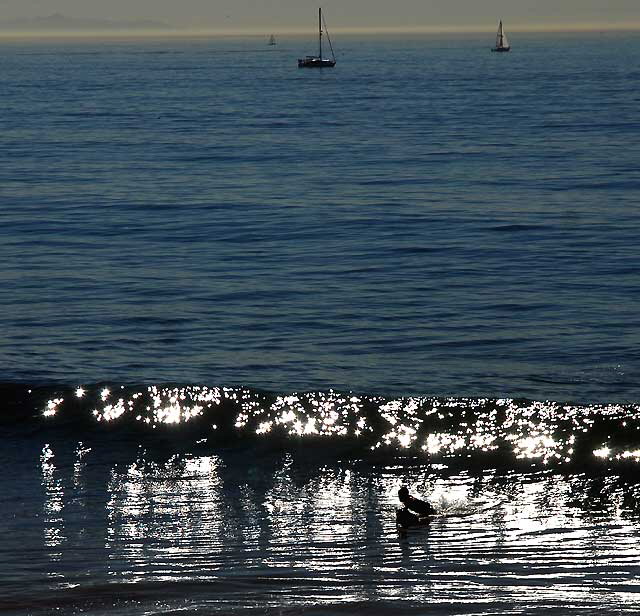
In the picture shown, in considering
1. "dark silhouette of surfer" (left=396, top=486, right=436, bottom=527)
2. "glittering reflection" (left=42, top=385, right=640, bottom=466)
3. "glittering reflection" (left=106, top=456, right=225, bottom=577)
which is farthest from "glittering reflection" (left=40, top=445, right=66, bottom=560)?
"dark silhouette of surfer" (left=396, top=486, right=436, bottom=527)

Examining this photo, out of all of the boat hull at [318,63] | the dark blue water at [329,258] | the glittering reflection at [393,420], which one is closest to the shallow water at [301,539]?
the glittering reflection at [393,420]

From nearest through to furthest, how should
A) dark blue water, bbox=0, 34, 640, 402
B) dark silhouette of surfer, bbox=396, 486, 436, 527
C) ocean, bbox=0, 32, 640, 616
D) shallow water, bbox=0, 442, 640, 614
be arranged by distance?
1. shallow water, bbox=0, 442, 640, 614
2. ocean, bbox=0, 32, 640, 616
3. dark silhouette of surfer, bbox=396, 486, 436, 527
4. dark blue water, bbox=0, 34, 640, 402

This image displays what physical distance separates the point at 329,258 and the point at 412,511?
18.7 metres

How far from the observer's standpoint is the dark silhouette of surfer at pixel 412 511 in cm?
1239

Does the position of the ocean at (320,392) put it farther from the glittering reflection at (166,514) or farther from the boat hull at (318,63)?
the boat hull at (318,63)

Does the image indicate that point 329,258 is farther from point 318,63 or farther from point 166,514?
point 318,63

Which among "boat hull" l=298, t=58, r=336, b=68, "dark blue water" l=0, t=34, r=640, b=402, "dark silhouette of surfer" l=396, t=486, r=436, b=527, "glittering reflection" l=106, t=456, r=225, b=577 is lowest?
"glittering reflection" l=106, t=456, r=225, b=577

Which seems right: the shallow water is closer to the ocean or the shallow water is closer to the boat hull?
the ocean

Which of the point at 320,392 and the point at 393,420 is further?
the point at 320,392

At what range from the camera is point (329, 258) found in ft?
Result: 101

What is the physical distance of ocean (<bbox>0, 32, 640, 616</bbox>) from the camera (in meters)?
11.1

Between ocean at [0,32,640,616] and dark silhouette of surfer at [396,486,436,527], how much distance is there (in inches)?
5.9

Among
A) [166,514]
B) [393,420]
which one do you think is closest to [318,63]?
[393,420]

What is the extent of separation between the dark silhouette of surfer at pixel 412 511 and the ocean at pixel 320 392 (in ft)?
0.49
